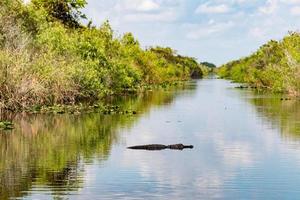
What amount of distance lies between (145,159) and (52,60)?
87.0 ft

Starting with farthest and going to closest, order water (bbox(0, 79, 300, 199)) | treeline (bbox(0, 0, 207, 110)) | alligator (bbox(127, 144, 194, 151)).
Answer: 1. treeline (bbox(0, 0, 207, 110))
2. alligator (bbox(127, 144, 194, 151))
3. water (bbox(0, 79, 300, 199))

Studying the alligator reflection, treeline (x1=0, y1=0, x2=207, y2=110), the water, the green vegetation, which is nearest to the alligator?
the water

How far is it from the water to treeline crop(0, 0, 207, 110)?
3.06 metres

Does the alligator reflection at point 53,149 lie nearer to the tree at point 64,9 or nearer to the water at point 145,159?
the water at point 145,159

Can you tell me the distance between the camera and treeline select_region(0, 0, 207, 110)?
42.7 m

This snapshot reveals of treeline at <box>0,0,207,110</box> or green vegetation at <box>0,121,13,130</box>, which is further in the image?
treeline at <box>0,0,207,110</box>

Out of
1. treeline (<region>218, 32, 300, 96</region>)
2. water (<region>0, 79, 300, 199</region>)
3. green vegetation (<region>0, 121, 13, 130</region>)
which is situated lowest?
water (<region>0, 79, 300, 199</region>)

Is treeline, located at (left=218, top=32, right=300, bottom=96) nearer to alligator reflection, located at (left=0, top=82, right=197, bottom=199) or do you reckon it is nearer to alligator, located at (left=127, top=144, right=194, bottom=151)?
alligator reflection, located at (left=0, top=82, right=197, bottom=199)

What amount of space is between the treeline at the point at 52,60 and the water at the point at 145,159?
10.0ft

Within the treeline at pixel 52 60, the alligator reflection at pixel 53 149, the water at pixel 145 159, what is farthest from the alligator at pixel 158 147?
the treeline at pixel 52 60

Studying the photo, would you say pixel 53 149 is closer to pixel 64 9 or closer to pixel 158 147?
pixel 158 147

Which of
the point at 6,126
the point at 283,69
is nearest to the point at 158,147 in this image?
the point at 6,126

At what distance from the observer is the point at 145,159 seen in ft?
82.1

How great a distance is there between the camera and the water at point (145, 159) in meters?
19.3
